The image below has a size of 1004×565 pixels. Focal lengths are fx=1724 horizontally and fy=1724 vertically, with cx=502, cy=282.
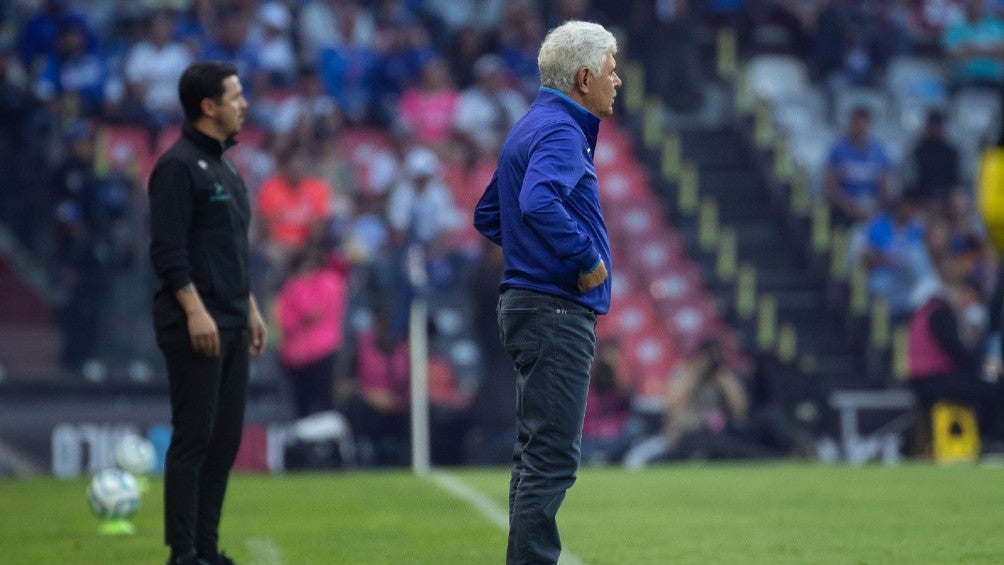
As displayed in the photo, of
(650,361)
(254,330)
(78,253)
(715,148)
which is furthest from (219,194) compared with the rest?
(715,148)

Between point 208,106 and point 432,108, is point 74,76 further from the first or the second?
point 208,106

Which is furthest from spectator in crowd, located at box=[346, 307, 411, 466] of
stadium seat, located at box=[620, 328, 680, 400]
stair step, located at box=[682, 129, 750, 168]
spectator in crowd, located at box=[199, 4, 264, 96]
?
stair step, located at box=[682, 129, 750, 168]

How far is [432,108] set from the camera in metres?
21.3

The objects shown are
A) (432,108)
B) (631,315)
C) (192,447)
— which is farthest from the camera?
(631,315)

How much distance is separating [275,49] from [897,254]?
8.05m

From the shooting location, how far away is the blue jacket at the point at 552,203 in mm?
6293

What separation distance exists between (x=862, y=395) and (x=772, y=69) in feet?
24.9

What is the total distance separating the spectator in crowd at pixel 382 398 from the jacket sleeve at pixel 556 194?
11136 millimetres

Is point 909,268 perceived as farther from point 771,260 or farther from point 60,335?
point 60,335

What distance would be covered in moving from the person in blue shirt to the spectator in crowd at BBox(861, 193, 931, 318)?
1488cm

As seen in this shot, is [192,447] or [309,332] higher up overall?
[192,447]

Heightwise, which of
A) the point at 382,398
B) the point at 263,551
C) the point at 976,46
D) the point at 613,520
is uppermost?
the point at 976,46

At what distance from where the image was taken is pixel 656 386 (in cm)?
2061

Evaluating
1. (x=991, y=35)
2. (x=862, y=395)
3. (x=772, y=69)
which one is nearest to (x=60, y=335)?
(x=862, y=395)
